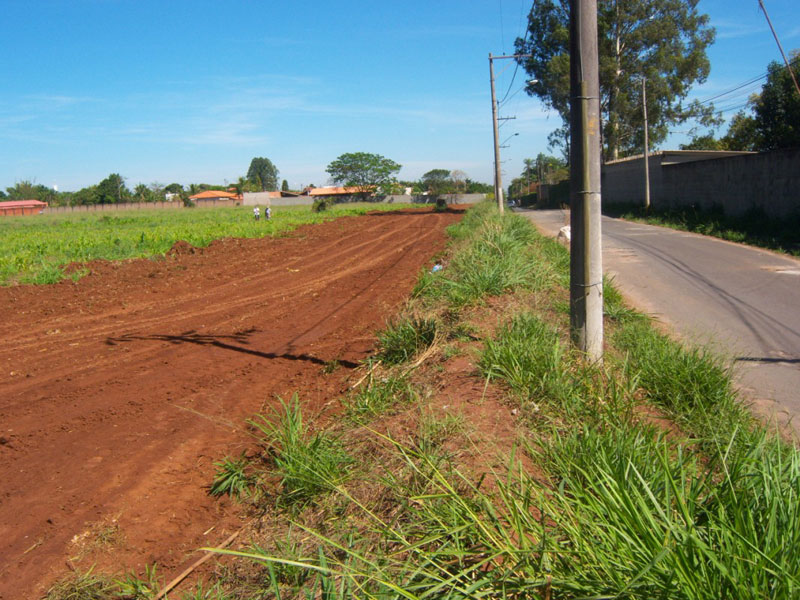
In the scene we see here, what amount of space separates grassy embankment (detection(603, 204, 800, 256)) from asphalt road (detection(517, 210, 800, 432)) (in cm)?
78

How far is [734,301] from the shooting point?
Result: 34.0 ft

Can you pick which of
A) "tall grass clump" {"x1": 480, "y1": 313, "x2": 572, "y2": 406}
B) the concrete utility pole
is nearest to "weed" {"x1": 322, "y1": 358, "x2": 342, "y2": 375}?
"tall grass clump" {"x1": 480, "y1": 313, "x2": 572, "y2": 406}

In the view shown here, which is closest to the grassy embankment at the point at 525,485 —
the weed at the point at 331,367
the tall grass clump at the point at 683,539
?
the tall grass clump at the point at 683,539

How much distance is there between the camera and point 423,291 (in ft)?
31.8

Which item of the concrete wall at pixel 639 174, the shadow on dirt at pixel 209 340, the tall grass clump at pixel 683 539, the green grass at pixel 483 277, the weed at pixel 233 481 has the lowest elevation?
the weed at pixel 233 481

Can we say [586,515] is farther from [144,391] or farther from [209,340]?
[209,340]

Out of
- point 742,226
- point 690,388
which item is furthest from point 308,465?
point 742,226

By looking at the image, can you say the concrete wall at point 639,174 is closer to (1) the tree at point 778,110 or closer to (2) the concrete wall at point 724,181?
(2) the concrete wall at point 724,181

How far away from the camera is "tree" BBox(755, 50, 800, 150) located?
98.9ft

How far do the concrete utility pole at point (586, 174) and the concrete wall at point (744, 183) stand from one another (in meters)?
17.3

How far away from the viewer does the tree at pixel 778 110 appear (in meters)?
30.1

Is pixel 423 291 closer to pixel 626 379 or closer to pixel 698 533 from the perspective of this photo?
pixel 626 379

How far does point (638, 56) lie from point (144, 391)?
48.2 meters

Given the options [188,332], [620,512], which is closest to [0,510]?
[620,512]
